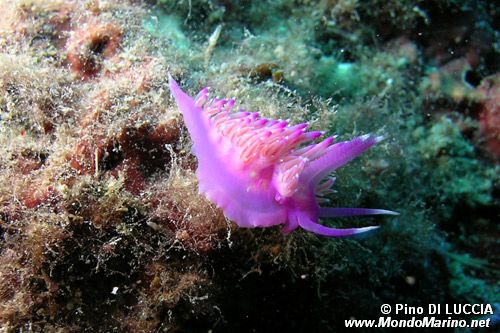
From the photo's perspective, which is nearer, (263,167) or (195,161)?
(263,167)

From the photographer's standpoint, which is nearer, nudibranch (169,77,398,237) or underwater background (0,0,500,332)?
nudibranch (169,77,398,237)

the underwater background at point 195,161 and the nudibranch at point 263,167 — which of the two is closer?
the nudibranch at point 263,167

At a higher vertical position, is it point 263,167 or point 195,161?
point 195,161

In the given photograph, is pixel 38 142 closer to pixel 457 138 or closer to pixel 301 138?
pixel 301 138
